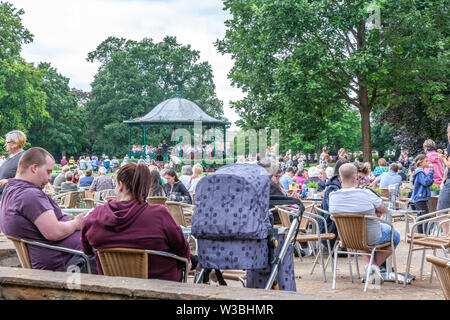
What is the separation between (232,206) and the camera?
384cm

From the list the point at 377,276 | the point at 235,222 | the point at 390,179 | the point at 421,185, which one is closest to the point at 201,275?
the point at 235,222

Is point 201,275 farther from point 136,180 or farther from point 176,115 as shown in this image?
point 176,115

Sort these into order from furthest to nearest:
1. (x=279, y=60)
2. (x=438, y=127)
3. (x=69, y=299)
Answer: (x=438, y=127)
(x=279, y=60)
(x=69, y=299)

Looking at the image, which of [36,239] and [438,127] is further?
[438,127]

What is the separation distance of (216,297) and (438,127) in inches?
1102

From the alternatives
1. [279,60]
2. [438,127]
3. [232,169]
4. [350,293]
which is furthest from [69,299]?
[438,127]

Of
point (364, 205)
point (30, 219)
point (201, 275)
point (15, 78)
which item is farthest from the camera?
point (15, 78)

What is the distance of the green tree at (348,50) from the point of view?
70.9ft

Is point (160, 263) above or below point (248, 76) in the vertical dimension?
below

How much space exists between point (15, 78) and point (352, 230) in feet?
143

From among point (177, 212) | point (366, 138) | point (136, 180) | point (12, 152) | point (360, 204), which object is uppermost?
point (366, 138)

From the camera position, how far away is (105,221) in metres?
3.87

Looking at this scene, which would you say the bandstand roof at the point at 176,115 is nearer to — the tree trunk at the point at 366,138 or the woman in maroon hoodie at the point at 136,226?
the tree trunk at the point at 366,138
